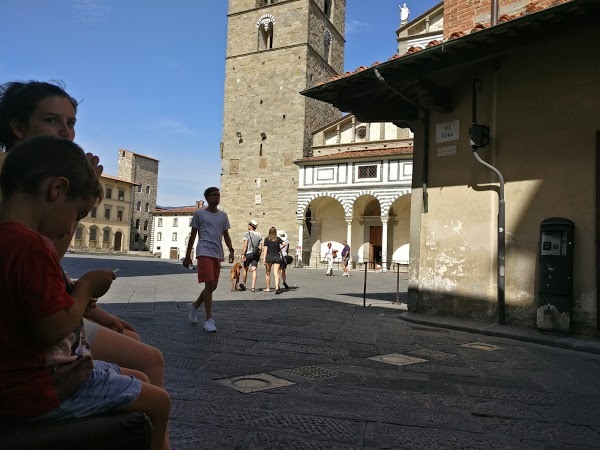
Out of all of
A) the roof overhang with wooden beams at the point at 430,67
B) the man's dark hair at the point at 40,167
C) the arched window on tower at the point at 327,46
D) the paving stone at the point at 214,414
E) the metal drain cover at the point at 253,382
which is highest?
the arched window on tower at the point at 327,46

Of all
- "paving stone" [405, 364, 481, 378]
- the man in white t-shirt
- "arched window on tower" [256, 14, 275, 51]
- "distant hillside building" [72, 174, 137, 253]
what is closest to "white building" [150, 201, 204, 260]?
"distant hillside building" [72, 174, 137, 253]

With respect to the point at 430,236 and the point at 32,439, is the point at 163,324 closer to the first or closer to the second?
the point at 430,236

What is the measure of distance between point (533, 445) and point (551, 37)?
5.26 m

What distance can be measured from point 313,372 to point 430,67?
196 inches

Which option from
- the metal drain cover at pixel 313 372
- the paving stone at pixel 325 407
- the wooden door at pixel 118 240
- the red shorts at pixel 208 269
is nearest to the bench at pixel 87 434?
the paving stone at pixel 325 407

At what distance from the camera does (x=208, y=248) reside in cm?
591

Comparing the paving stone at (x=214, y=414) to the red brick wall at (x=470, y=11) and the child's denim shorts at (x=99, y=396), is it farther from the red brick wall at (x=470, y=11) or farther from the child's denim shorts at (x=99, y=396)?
the red brick wall at (x=470, y=11)

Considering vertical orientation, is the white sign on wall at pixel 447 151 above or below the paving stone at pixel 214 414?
above

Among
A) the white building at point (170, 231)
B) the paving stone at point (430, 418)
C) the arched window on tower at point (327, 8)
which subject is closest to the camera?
the paving stone at point (430, 418)

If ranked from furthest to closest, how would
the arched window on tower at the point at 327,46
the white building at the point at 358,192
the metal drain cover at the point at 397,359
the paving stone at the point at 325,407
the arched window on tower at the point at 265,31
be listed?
1. the arched window on tower at the point at 327,46
2. the arched window on tower at the point at 265,31
3. the white building at the point at 358,192
4. the metal drain cover at the point at 397,359
5. the paving stone at the point at 325,407

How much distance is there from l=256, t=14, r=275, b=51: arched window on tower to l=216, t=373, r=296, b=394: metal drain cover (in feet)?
123

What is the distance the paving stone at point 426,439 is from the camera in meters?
2.48

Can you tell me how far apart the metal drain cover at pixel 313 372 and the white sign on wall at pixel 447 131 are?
193 inches

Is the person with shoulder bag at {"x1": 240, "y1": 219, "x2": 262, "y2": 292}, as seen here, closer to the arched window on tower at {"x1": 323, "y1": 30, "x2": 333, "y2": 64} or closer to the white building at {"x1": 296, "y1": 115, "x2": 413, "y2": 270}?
the white building at {"x1": 296, "y1": 115, "x2": 413, "y2": 270}
